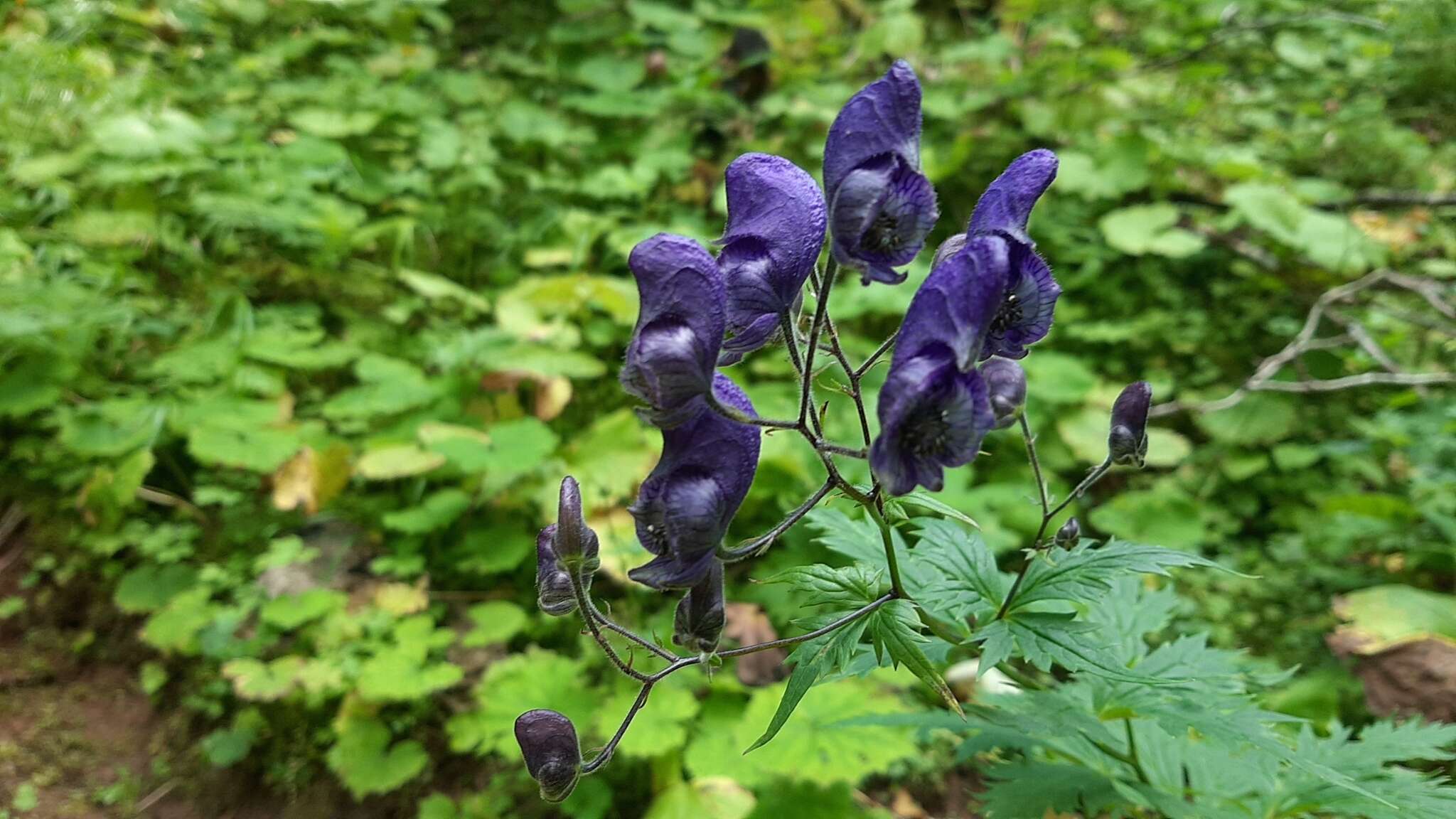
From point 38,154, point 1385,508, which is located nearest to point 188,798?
point 38,154

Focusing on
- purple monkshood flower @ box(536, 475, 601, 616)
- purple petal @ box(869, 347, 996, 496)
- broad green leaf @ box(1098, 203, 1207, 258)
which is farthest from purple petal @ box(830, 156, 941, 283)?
broad green leaf @ box(1098, 203, 1207, 258)

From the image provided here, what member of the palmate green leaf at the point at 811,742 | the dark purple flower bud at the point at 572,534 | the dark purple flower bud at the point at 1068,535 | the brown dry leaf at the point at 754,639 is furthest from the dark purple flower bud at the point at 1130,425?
the brown dry leaf at the point at 754,639

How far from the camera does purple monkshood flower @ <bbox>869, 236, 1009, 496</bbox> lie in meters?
0.71

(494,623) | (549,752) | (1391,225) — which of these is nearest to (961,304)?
(549,752)

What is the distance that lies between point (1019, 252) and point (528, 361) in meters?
2.06

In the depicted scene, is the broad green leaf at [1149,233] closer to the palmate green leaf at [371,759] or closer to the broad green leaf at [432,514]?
the broad green leaf at [432,514]

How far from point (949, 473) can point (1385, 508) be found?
130 centimetres

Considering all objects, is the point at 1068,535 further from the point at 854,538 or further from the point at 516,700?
the point at 516,700

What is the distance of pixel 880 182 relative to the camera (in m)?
0.76

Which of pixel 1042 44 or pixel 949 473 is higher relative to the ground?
pixel 1042 44

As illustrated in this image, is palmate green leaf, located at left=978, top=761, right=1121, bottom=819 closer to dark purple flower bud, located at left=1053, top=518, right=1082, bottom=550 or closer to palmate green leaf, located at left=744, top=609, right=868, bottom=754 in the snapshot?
dark purple flower bud, located at left=1053, top=518, right=1082, bottom=550

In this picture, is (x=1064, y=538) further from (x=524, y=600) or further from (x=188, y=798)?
(x=188, y=798)

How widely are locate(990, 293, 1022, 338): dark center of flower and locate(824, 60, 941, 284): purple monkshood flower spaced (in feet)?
0.43

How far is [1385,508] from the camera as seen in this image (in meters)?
2.38
